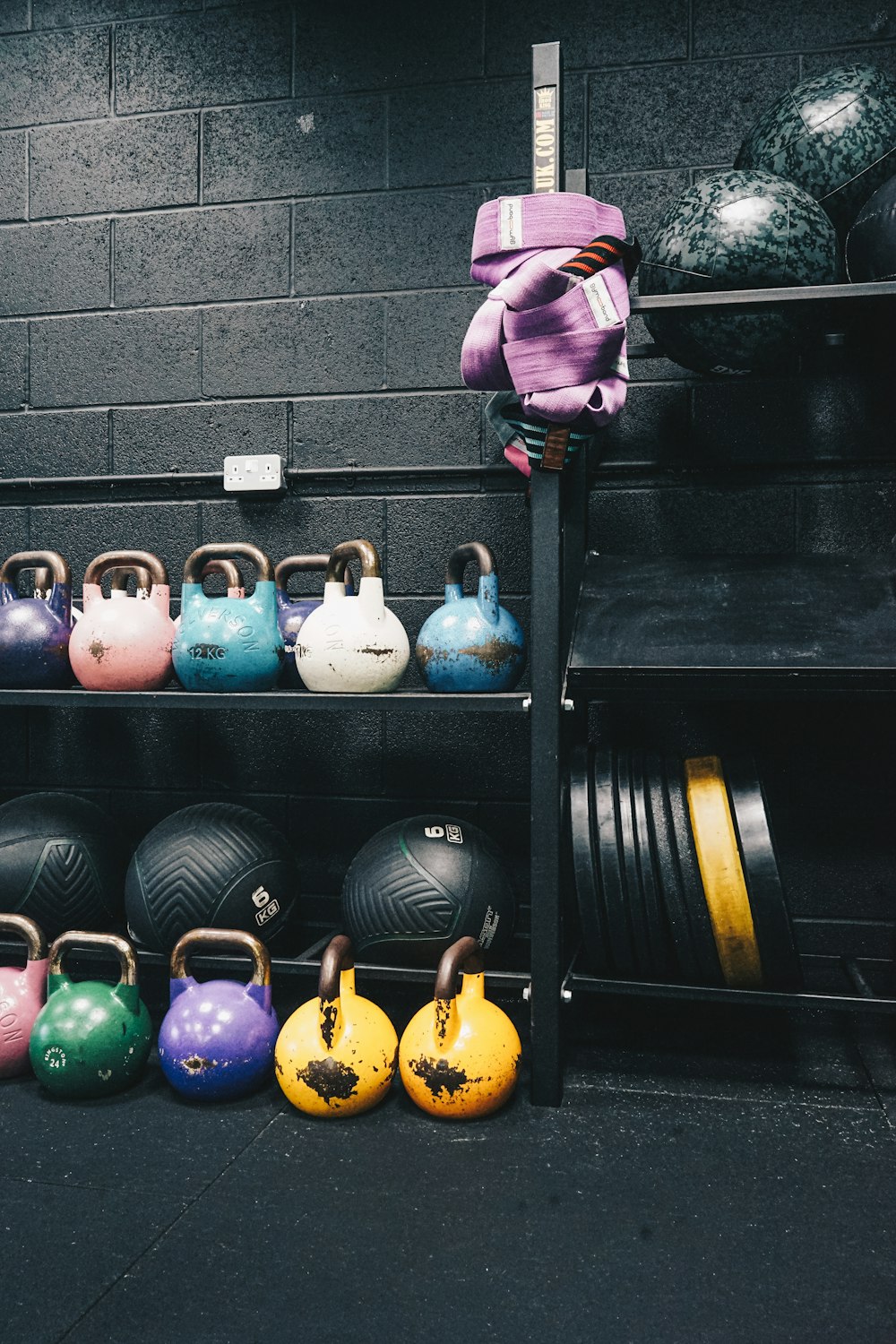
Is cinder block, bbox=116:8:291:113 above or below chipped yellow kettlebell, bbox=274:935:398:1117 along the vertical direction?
above

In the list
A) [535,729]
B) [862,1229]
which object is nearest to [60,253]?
[535,729]

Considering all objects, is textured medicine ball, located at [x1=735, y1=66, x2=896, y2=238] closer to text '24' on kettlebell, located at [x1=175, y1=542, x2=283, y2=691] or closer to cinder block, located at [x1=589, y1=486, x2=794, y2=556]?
cinder block, located at [x1=589, y1=486, x2=794, y2=556]

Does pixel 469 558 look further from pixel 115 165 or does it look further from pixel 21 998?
pixel 115 165

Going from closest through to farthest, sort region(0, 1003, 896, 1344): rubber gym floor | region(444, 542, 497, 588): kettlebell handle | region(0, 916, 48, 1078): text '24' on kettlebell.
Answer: region(0, 1003, 896, 1344): rubber gym floor < region(0, 916, 48, 1078): text '24' on kettlebell < region(444, 542, 497, 588): kettlebell handle

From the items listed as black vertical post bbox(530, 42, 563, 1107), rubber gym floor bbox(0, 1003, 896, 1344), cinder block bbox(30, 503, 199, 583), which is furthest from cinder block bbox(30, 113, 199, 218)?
rubber gym floor bbox(0, 1003, 896, 1344)

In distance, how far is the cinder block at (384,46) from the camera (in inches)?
107

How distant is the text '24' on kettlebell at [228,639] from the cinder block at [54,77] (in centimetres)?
164

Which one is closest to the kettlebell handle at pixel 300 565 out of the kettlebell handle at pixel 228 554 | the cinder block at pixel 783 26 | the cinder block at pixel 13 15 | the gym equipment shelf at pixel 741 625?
the kettlebell handle at pixel 228 554

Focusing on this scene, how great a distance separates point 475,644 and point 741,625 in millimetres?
527

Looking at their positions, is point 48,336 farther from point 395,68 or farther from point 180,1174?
point 180,1174

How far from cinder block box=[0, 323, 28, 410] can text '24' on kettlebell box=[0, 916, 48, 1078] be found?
5.30 feet

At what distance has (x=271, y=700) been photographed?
2090 millimetres

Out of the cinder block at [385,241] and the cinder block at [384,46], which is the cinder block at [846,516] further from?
the cinder block at [384,46]

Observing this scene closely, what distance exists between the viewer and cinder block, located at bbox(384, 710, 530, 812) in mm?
2693
